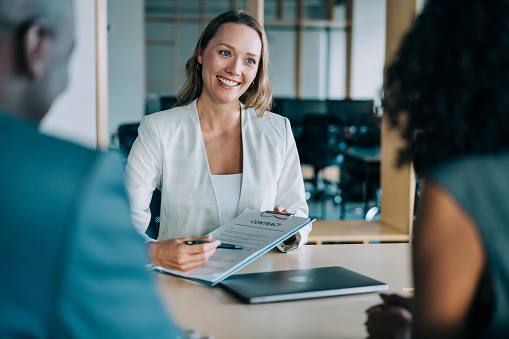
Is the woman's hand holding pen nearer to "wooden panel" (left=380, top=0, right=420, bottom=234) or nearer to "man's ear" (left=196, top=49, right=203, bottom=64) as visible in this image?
"man's ear" (left=196, top=49, right=203, bottom=64)

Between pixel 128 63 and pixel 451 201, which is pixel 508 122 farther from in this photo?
pixel 128 63

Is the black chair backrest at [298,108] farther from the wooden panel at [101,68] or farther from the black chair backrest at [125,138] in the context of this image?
the wooden panel at [101,68]

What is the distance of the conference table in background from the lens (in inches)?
41.9

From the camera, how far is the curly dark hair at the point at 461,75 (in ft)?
2.15

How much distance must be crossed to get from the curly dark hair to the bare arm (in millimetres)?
65

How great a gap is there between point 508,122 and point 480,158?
0.21 feet

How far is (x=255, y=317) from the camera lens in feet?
3.68

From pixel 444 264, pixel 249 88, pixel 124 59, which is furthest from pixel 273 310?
pixel 124 59

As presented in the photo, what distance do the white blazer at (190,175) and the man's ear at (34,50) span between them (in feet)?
3.95

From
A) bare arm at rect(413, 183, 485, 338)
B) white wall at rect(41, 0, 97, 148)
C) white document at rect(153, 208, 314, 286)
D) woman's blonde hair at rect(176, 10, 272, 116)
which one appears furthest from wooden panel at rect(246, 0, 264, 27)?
bare arm at rect(413, 183, 485, 338)

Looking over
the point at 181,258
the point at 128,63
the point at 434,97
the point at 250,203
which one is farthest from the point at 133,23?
the point at 434,97

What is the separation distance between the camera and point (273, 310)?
3.80 feet

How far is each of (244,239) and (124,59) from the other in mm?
5908

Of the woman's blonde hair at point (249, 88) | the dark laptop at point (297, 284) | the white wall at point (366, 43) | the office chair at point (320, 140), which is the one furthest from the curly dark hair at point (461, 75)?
the white wall at point (366, 43)
